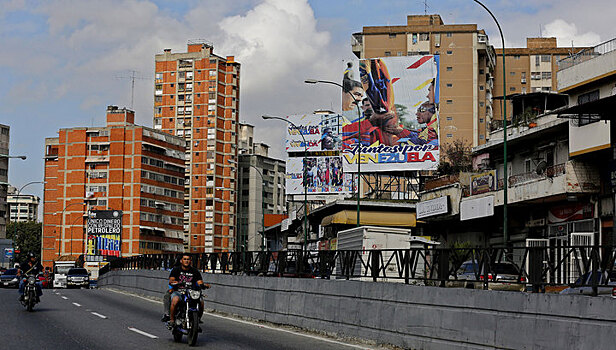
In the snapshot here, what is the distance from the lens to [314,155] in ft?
287

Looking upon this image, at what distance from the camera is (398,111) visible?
192 feet

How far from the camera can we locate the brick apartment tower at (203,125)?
153500mm

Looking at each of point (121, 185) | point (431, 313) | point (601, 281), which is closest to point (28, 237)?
point (121, 185)

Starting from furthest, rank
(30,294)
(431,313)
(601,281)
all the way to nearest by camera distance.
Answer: (30,294)
(431,313)
(601,281)

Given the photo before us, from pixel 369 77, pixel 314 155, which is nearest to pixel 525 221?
pixel 369 77

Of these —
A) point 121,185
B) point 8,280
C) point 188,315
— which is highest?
point 121,185

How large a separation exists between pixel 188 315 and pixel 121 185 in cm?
12333

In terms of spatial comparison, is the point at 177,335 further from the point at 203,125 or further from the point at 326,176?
the point at 203,125

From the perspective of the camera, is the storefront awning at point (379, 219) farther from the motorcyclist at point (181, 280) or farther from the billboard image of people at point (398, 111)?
the motorcyclist at point (181, 280)

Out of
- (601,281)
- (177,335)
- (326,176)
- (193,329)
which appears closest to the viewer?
(601,281)

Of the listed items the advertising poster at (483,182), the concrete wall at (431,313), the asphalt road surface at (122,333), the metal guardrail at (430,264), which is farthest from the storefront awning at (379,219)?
the concrete wall at (431,313)

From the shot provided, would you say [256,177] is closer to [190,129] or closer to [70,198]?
[190,129]

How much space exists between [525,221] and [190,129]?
11376cm

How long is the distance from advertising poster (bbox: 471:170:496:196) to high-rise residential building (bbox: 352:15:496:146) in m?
63.2
